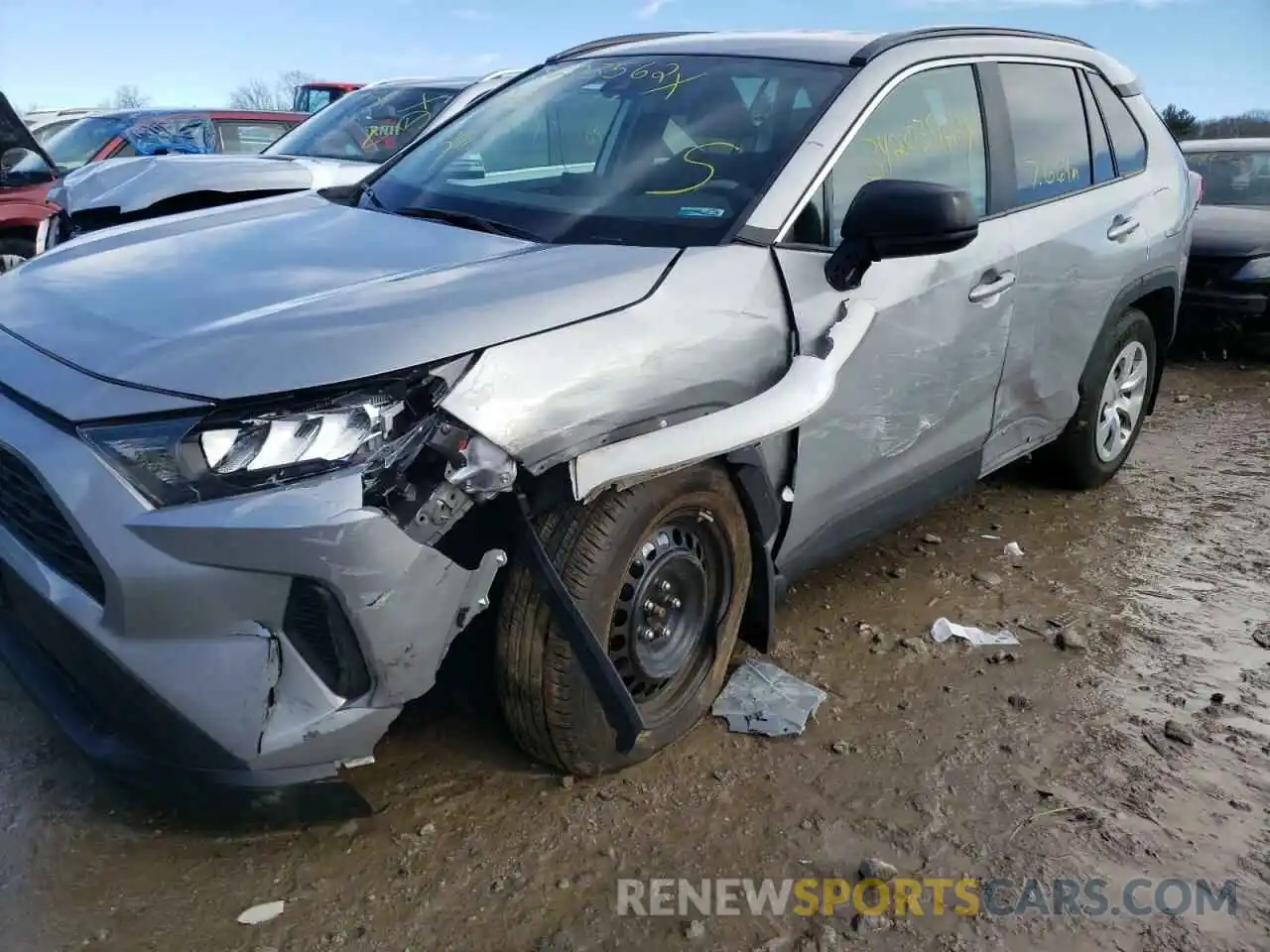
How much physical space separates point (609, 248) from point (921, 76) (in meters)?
1.33

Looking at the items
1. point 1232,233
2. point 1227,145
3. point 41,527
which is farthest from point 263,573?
point 1227,145

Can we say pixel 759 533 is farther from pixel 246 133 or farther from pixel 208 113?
pixel 246 133

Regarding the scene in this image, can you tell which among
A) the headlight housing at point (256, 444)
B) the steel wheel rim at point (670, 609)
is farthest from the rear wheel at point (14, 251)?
the steel wheel rim at point (670, 609)

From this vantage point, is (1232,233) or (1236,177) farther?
(1236,177)

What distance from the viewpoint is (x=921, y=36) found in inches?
132

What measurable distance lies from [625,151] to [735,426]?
3.75ft

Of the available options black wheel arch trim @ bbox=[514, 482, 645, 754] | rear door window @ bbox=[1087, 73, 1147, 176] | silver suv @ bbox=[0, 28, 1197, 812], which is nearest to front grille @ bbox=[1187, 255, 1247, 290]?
rear door window @ bbox=[1087, 73, 1147, 176]

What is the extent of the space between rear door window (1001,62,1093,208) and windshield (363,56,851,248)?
94cm

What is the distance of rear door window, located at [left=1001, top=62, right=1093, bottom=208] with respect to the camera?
12.1 ft

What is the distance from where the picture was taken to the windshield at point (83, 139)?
886 cm

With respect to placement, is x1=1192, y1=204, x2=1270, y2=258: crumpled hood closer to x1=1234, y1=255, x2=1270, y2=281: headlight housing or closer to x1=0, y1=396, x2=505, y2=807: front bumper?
x1=1234, y1=255, x2=1270, y2=281: headlight housing

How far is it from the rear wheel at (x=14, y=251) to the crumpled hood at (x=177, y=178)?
1635mm

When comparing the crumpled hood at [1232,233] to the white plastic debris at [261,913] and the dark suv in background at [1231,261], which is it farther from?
the white plastic debris at [261,913]

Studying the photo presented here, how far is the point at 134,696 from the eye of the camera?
2.08m
